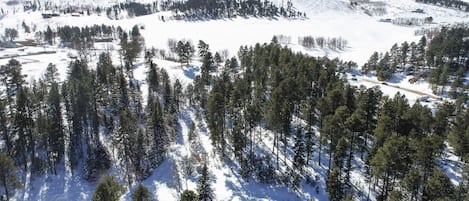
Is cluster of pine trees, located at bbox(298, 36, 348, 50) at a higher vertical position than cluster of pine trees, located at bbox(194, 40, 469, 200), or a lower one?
higher

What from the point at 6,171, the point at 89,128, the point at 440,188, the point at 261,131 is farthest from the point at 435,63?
the point at 6,171

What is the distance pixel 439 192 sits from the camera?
31281 millimetres

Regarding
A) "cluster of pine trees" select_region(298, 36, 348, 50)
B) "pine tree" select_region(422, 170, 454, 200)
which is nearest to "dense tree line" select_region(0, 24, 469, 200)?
"pine tree" select_region(422, 170, 454, 200)

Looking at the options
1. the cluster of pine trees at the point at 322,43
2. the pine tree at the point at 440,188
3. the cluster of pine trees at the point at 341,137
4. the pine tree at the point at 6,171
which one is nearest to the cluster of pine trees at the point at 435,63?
the cluster of pine trees at the point at 341,137

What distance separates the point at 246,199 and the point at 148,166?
1903cm

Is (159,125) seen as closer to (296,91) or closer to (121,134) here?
(121,134)

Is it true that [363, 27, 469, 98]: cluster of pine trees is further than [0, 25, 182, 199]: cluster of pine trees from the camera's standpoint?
Yes

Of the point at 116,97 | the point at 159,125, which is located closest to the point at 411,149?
the point at 159,125

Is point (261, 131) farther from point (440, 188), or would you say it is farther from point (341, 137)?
point (440, 188)

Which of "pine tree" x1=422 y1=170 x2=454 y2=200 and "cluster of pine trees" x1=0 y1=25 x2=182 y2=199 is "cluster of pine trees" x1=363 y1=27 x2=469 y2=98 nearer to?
"pine tree" x1=422 y1=170 x2=454 y2=200

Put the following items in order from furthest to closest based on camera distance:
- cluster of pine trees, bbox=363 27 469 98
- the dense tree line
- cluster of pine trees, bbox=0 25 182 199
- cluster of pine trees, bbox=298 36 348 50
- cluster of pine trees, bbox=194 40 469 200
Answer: cluster of pine trees, bbox=298 36 348 50 → cluster of pine trees, bbox=363 27 469 98 → cluster of pine trees, bbox=0 25 182 199 → the dense tree line → cluster of pine trees, bbox=194 40 469 200

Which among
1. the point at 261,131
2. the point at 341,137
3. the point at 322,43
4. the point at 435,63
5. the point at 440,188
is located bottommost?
the point at 261,131

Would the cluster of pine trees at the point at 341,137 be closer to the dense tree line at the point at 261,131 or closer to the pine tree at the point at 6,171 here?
the dense tree line at the point at 261,131

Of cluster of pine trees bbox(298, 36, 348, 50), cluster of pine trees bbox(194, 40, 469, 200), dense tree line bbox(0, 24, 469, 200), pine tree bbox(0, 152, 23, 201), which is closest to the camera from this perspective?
cluster of pine trees bbox(194, 40, 469, 200)
